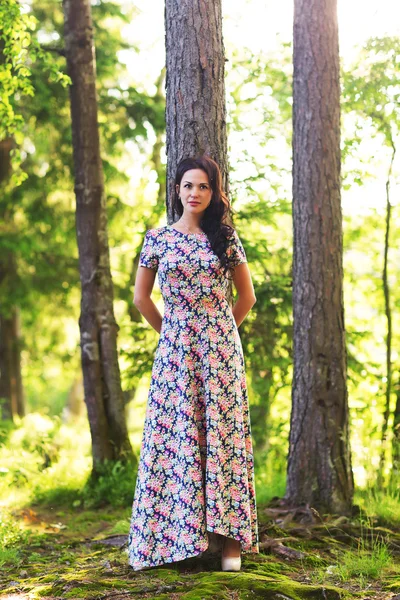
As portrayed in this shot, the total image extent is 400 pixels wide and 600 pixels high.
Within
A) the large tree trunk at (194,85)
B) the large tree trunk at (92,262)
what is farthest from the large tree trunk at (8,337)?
the large tree trunk at (194,85)

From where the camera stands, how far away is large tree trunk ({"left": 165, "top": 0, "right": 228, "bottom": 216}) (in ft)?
15.6

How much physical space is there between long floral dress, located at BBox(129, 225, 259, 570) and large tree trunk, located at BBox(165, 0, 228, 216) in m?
0.52

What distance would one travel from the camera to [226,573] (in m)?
4.24

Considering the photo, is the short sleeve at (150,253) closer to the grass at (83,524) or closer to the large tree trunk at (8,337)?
the grass at (83,524)

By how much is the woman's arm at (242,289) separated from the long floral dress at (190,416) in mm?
103

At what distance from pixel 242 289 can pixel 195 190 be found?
715 millimetres

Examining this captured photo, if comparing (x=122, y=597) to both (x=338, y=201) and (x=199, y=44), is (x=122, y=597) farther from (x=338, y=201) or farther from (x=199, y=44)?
(x=338, y=201)

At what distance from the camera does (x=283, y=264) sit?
873 centimetres

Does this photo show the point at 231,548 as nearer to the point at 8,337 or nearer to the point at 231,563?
the point at 231,563

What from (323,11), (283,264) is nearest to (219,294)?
(323,11)

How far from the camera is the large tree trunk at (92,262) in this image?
7.85 m

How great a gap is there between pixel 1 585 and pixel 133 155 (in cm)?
936

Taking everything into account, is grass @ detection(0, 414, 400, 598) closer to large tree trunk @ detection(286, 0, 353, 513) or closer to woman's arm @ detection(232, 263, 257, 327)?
large tree trunk @ detection(286, 0, 353, 513)

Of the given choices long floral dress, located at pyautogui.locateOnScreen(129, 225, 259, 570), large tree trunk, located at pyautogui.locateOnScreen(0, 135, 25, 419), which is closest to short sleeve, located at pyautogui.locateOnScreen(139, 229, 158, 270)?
long floral dress, located at pyautogui.locateOnScreen(129, 225, 259, 570)
